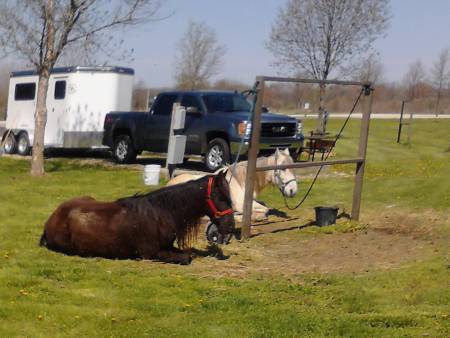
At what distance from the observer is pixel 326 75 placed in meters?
30.3

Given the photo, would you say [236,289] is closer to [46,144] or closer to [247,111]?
[247,111]

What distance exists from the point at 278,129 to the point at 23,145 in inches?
435

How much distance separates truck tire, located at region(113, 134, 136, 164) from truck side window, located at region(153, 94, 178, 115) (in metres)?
1.42

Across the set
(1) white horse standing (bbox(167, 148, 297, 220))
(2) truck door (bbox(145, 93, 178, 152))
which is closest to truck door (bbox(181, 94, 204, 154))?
(2) truck door (bbox(145, 93, 178, 152))

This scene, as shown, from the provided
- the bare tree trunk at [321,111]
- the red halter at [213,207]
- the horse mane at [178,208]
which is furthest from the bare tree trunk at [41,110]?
the bare tree trunk at [321,111]

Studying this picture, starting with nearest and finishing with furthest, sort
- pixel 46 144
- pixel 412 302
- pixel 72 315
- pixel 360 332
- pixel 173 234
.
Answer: pixel 360 332
pixel 72 315
pixel 412 302
pixel 173 234
pixel 46 144

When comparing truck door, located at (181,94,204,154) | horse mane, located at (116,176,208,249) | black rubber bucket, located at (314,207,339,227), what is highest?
truck door, located at (181,94,204,154)

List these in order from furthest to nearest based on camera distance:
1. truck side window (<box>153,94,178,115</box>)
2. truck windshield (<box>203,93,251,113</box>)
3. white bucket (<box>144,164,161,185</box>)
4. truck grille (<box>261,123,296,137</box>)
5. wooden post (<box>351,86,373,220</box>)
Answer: truck side window (<box>153,94,178,115</box>) < truck windshield (<box>203,93,251,113</box>) < truck grille (<box>261,123,296,137</box>) < white bucket (<box>144,164,161,185</box>) < wooden post (<box>351,86,373,220</box>)

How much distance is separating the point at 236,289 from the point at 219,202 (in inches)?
53.0

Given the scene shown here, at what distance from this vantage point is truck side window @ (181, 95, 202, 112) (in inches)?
728

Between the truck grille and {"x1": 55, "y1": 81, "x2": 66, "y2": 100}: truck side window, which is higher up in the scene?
{"x1": 55, "y1": 81, "x2": 66, "y2": 100}: truck side window

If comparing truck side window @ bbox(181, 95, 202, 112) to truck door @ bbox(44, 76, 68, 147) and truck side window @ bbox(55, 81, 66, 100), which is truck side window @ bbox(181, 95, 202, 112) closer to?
truck door @ bbox(44, 76, 68, 147)

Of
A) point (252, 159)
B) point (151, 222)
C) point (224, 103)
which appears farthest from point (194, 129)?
point (151, 222)

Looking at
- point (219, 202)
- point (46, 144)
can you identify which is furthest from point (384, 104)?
point (219, 202)
